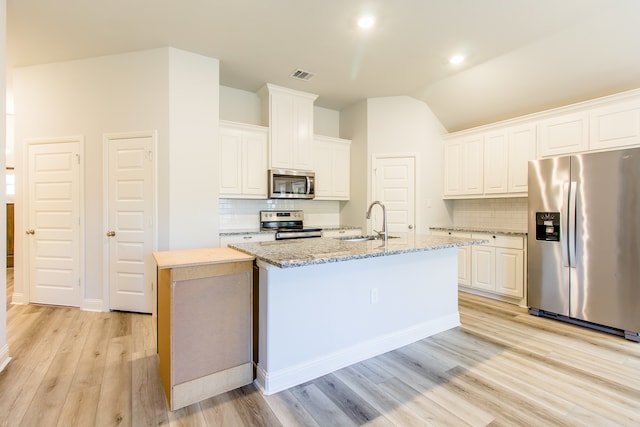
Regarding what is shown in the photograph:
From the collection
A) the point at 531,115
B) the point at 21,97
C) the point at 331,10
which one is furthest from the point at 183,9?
the point at 531,115

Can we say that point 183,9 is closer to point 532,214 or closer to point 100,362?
point 100,362

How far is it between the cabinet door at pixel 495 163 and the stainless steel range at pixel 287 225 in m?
2.56

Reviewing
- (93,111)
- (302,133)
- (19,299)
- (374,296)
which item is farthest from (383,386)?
(19,299)

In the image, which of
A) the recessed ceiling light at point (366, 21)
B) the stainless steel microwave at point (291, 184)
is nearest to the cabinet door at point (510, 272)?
the stainless steel microwave at point (291, 184)

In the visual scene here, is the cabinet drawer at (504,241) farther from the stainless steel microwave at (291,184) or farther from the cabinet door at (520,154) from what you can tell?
the stainless steel microwave at (291,184)

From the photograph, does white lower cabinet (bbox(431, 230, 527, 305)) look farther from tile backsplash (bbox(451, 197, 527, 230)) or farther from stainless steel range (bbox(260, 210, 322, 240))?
stainless steel range (bbox(260, 210, 322, 240))

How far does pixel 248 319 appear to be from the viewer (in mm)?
2072

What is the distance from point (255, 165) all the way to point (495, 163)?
134 inches

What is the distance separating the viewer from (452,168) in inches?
189

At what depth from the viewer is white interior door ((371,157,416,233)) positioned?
15.4ft

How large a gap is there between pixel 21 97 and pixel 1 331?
2960mm

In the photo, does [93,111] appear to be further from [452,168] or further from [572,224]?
[572,224]

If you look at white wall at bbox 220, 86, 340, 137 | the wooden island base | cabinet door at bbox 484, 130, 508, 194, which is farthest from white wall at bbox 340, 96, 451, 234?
the wooden island base

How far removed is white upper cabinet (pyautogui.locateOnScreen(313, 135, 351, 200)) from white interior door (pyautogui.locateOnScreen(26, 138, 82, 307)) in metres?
3.16
